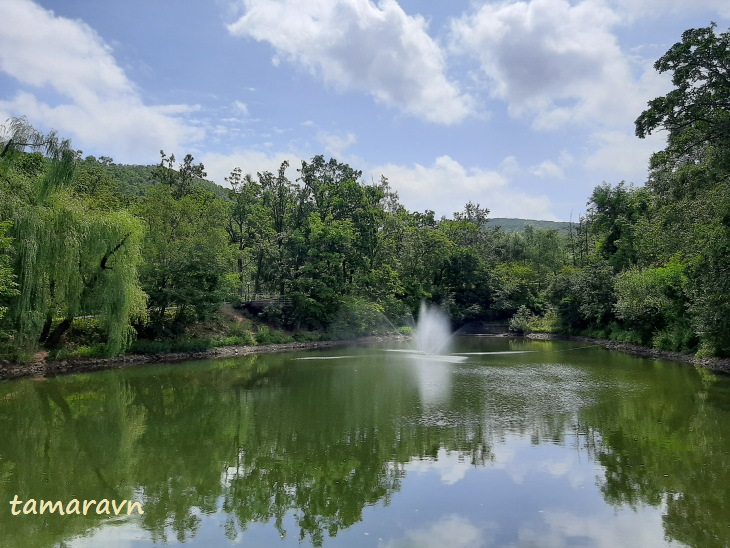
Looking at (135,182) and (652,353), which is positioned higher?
(135,182)

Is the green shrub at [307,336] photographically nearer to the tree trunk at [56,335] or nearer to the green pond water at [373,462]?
the tree trunk at [56,335]

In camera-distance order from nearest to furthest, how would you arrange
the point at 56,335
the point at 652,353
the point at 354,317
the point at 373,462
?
1. the point at 373,462
2. the point at 56,335
3. the point at 652,353
4. the point at 354,317

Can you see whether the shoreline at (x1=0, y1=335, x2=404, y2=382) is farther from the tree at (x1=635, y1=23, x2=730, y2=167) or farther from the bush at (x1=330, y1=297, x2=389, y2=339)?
the tree at (x1=635, y1=23, x2=730, y2=167)

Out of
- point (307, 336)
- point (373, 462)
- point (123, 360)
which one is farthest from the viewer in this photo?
point (307, 336)

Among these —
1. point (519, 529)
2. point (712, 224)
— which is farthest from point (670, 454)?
point (712, 224)

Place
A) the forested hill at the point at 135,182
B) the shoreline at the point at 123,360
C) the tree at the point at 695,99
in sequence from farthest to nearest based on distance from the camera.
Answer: the forested hill at the point at 135,182, the shoreline at the point at 123,360, the tree at the point at 695,99

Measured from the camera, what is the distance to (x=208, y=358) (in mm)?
28469

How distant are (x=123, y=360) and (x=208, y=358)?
16.4 ft

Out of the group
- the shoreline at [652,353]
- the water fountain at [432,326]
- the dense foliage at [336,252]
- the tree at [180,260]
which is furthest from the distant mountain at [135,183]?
the shoreline at [652,353]

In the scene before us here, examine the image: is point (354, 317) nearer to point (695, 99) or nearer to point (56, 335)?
point (56, 335)

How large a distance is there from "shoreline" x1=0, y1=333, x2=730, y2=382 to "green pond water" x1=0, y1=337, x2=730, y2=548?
1.93 m

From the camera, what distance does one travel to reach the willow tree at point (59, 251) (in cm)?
1905

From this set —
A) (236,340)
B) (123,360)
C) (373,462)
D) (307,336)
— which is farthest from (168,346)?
(373,462)

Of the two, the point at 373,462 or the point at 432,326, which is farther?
the point at 432,326
